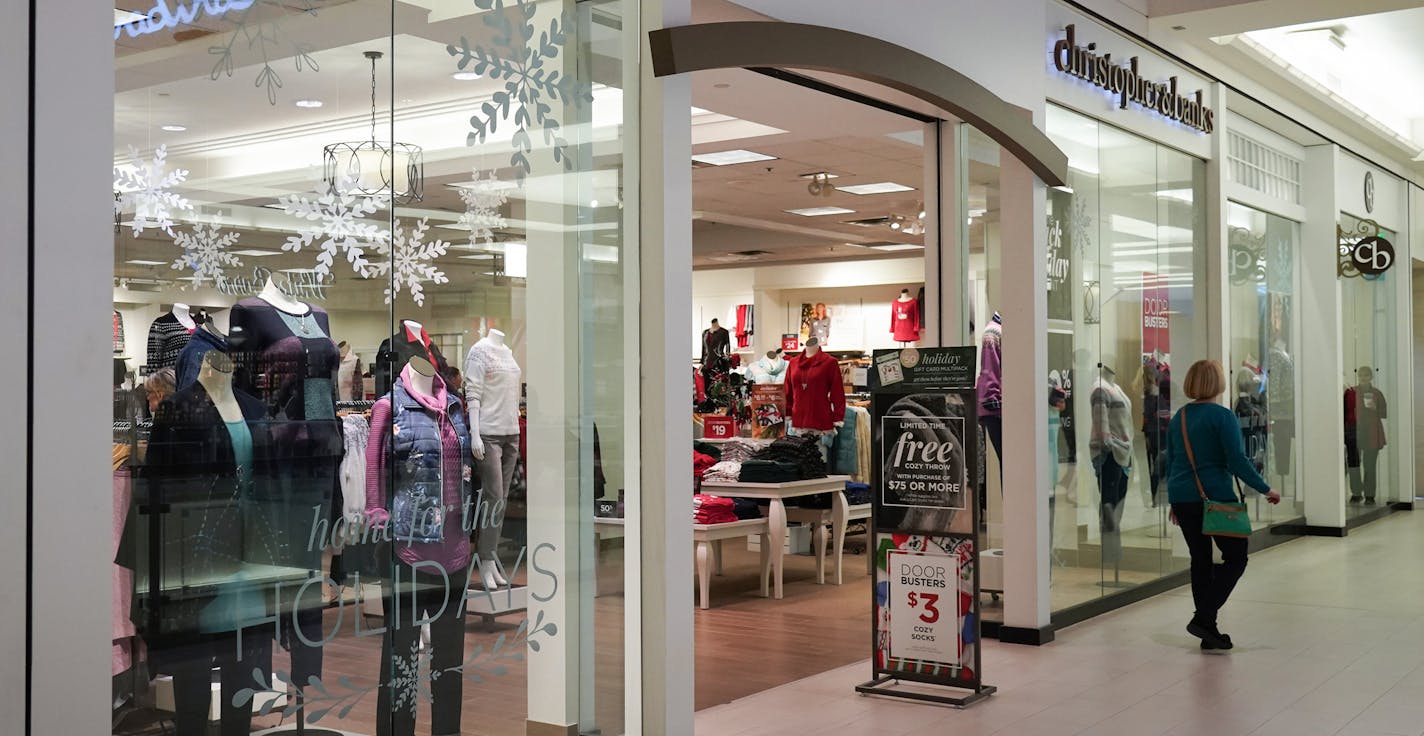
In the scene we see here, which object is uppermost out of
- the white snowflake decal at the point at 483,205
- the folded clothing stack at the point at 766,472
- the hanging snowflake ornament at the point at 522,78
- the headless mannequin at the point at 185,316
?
the hanging snowflake ornament at the point at 522,78

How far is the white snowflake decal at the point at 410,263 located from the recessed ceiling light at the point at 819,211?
37.6 ft

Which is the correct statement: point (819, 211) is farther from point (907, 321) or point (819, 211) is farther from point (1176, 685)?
point (1176, 685)

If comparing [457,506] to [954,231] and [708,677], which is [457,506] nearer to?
[708,677]

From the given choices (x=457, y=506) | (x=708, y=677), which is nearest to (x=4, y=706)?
(x=457, y=506)

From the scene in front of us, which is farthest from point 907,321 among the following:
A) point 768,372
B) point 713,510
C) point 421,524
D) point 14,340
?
point 14,340

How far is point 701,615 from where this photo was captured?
27.8 feet

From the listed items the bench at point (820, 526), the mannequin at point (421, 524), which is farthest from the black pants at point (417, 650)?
the bench at point (820, 526)

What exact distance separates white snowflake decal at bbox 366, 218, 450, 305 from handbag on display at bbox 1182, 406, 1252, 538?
16.0 feet

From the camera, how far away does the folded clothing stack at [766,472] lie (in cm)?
930

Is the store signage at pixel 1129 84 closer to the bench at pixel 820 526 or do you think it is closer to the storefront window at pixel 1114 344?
the storefront window at pixel 1114 344

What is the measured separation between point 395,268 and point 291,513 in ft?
2.61

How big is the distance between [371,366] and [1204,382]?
517 cm

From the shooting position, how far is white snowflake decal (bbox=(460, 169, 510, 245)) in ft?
13.4

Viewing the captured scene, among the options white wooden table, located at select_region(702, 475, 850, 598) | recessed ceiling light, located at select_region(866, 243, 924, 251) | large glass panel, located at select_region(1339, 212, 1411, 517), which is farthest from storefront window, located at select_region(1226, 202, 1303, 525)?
recessed ceiling light, located at select_region(866, 243, 924, 251)
